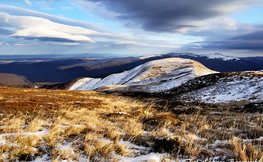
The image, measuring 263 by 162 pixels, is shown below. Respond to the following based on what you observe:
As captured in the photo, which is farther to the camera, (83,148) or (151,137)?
(151,137)

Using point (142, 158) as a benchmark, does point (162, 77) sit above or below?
below

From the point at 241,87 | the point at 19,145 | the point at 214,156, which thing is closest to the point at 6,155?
the point at 19,145

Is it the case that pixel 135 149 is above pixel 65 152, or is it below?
below

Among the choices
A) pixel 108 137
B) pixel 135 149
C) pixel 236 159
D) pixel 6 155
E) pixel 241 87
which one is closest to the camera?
pixel 6 155

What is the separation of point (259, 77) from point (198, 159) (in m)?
27.5

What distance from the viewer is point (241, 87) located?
2100cm

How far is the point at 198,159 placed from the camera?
3480mm

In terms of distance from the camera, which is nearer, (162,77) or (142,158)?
(142,158)

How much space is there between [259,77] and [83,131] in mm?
29365

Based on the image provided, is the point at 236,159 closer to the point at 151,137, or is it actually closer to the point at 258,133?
the point at 151,137

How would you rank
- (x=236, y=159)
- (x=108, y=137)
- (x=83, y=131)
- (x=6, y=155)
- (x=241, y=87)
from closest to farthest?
1. (x=6, y=155)
2. (x=236, y=159)
3. (x=108, y=137)
4. (x=83, y=131)
5. (x=241, y=87)

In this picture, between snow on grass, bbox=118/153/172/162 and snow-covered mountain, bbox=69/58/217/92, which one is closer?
snow on grass, bbox=118/153/172/162

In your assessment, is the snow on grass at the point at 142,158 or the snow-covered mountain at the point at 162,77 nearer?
the snow on grass at the point at 142,158

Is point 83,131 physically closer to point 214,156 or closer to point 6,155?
point 6,155
